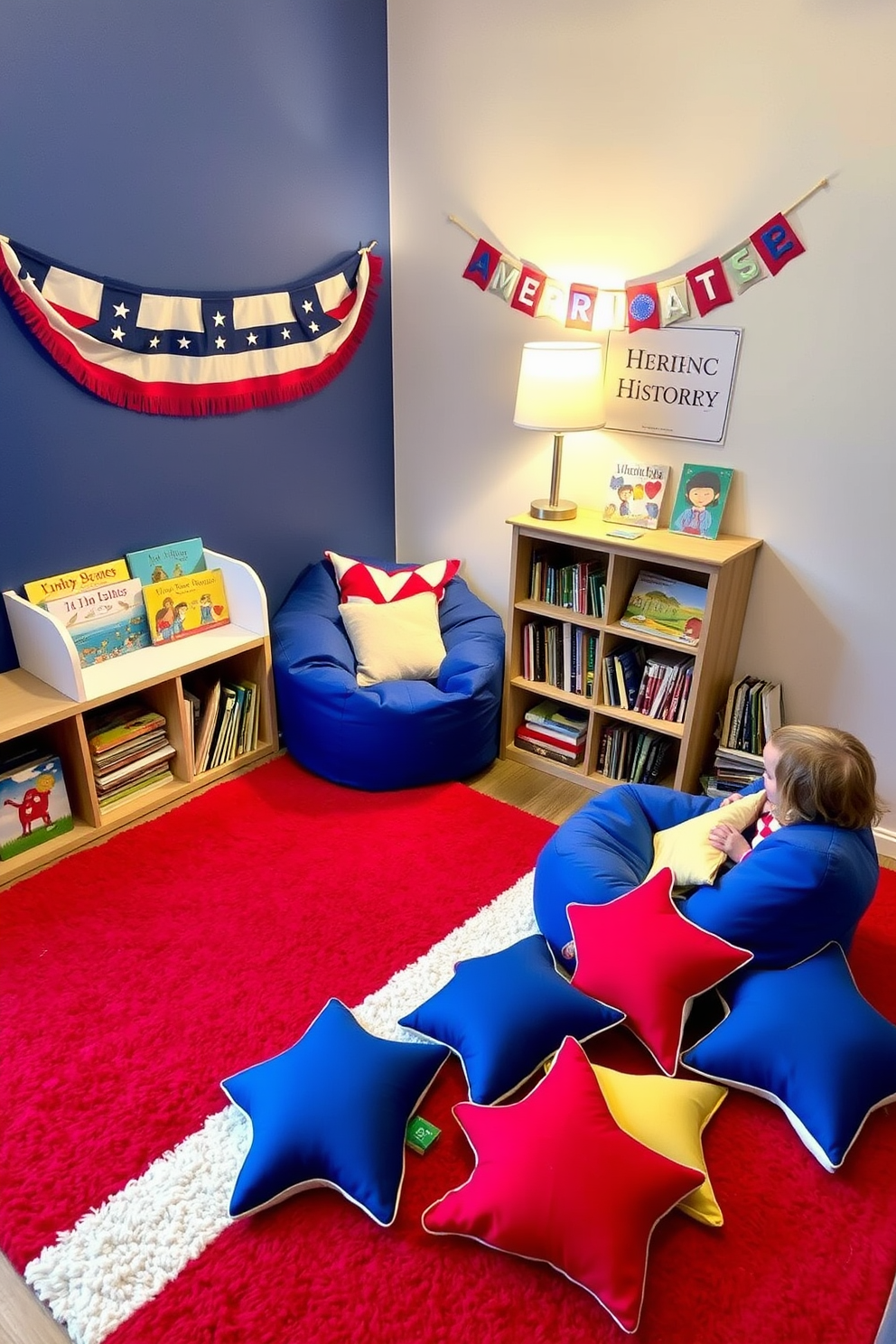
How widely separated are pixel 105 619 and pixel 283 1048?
1398 mm

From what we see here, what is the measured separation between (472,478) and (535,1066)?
6.99 ft

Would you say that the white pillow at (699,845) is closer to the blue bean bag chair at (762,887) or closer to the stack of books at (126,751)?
the blue bean bag chair at (762,887)

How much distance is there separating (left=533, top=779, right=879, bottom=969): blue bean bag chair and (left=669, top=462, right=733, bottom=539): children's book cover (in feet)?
3.44

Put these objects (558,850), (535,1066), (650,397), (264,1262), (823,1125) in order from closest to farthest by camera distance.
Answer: (264,1262), (823,1125), (535,1066), (558,850), (650,397)

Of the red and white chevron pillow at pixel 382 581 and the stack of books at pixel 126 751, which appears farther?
the red and white chevron pillow at pixel 382 581

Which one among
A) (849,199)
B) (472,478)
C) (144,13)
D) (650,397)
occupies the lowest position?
(472,478)

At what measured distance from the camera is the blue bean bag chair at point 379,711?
8.80ft

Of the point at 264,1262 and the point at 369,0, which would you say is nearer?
the point at 264,1262

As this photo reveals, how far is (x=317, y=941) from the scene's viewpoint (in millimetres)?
2137

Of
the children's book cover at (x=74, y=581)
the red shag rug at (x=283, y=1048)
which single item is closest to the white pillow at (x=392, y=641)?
the red shag rug at (x=283, y=1048)

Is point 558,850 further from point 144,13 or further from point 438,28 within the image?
point 438,28

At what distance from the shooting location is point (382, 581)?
3146 millimetres

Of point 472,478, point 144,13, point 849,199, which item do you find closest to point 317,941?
point 472,478

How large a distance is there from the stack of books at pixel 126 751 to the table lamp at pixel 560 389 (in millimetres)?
1471
